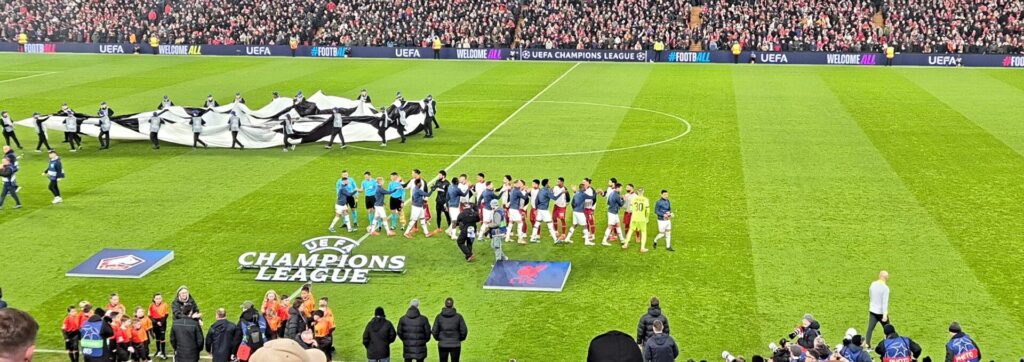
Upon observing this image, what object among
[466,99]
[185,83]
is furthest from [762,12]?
[185,83]

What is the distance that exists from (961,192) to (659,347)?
16748mm

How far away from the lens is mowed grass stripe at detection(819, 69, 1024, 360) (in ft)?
60.8

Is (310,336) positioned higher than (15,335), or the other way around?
(15,335)

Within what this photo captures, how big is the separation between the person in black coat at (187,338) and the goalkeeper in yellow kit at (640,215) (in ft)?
32.4

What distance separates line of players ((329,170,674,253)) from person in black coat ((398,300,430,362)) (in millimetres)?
6628

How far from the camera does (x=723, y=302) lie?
62.1 ft

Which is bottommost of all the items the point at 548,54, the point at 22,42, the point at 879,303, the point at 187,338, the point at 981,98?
the point at 187,338

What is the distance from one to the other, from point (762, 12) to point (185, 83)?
34.4 m

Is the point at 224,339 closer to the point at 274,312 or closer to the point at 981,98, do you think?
the point at 274,312

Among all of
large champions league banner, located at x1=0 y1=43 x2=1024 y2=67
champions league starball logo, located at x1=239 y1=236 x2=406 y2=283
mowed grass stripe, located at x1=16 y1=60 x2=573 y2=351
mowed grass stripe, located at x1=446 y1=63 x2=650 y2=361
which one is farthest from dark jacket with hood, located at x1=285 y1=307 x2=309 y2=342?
large champions league banner, located at x1=0 y1=43 x2=1024 y2=67

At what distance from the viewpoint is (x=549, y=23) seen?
2603 inches

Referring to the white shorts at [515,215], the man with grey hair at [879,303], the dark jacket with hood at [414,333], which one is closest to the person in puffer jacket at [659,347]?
the dark jacket with hood at [414,333]

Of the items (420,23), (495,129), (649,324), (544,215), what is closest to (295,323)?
(649,324)

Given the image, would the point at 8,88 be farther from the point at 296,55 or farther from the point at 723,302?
the point at 723,302
